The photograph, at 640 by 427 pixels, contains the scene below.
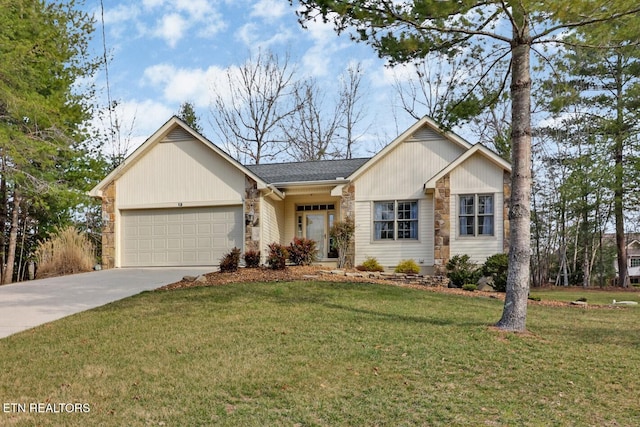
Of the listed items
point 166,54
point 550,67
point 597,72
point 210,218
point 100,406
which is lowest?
point 100,406

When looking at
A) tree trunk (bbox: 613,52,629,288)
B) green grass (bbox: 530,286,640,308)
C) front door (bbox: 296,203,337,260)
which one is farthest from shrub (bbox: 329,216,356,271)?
tree trunk (bbox: 613,52,629,288)

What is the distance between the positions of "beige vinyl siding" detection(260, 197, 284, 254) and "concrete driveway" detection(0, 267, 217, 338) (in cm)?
200

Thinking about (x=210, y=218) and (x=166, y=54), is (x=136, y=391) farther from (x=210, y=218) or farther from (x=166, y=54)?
(x=210, y=218)

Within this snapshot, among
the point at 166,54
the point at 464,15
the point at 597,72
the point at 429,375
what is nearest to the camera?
the point at 429,375

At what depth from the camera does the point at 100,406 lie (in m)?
3.85

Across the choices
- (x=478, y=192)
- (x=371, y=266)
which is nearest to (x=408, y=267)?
(x=371, y=266)

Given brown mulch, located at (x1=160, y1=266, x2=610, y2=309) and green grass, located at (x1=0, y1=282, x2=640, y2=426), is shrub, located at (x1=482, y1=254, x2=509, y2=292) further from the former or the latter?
green grass, located at (x1=0, y1=282, x2=640, y2=426)

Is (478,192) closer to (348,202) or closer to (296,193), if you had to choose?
(348,202)

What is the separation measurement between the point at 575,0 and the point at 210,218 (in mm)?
12582

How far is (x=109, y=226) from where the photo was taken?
15922 millimetres

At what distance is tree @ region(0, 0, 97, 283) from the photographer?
34.6ft

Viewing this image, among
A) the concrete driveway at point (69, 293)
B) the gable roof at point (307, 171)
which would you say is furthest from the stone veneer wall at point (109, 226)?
the gable roof at point (307, 171)

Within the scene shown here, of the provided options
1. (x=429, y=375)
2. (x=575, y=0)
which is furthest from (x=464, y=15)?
(x=429, y=375)

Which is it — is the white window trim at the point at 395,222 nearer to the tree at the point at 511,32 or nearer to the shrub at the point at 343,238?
the shrub at the point at 343,238
